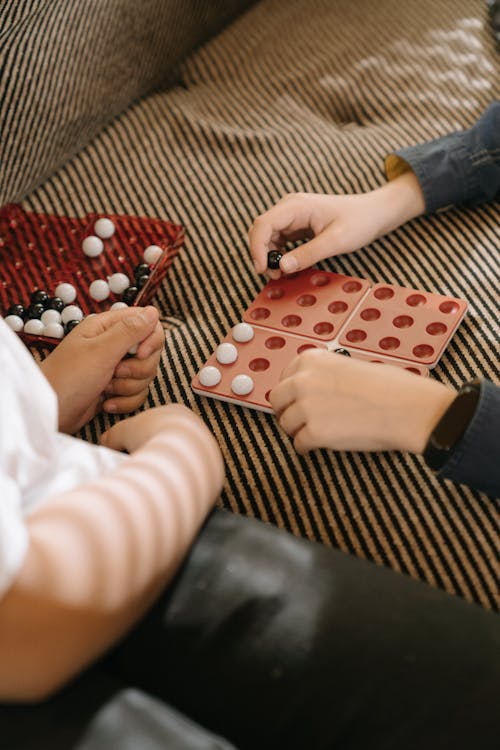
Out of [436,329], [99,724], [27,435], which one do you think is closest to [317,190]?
[436,329]

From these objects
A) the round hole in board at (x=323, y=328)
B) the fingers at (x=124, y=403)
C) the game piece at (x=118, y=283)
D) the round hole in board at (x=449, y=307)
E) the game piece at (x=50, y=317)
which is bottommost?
the round hole in board at (x=449, y=307)

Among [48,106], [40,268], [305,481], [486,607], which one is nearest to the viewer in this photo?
[486,607]

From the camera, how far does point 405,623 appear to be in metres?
0.57

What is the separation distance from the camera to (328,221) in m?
0.99

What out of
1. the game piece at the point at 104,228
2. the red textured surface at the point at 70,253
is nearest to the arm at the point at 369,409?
the red textured surface at the point at 70,253

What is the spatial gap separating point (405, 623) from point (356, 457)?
0.23 meters

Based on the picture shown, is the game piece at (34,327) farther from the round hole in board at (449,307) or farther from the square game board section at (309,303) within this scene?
the round hole in board at (449,307)

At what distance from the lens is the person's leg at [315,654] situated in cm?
53

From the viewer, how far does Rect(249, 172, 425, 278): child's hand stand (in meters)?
0.95

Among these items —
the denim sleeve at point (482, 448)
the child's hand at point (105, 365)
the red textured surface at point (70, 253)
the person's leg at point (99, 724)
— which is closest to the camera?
the person's leg at point (99, 724)

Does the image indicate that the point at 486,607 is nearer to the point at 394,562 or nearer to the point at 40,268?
the point at 394,562

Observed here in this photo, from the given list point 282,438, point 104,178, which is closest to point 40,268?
point 104,178

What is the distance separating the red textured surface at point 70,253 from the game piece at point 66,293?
1 centimetres

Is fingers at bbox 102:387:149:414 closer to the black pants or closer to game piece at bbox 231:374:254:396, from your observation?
game piece at bbox 231:374:254:396
